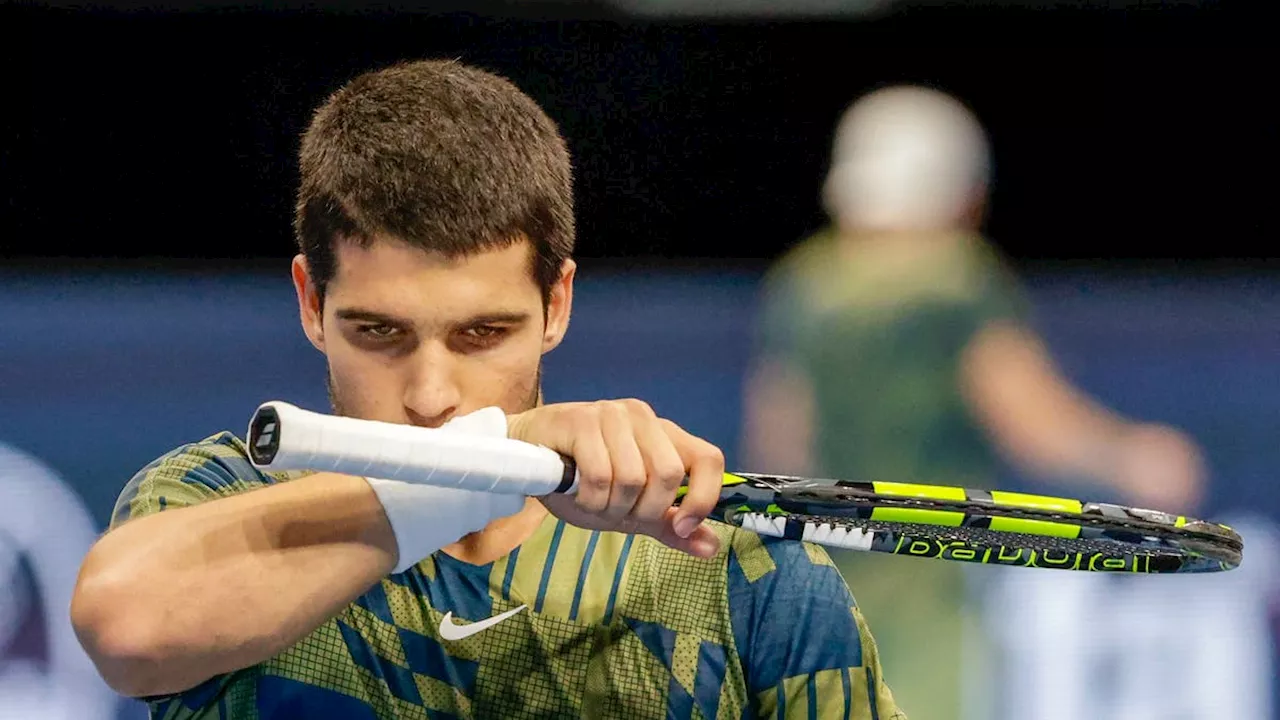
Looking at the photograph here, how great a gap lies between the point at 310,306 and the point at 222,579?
66cm

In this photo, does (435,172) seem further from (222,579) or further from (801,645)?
(801,645)

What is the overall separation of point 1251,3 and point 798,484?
7.21ft

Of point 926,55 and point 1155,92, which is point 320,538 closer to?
point 926,55

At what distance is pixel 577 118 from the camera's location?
341cm

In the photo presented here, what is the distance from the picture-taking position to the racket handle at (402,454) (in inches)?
59.7

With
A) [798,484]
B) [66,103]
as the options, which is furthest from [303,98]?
[798,484]

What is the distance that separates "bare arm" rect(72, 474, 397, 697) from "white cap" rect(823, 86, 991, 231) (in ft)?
6.16

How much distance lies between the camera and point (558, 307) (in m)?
2.24

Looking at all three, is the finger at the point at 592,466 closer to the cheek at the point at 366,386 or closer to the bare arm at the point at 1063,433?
the cheek at the point at 366,386

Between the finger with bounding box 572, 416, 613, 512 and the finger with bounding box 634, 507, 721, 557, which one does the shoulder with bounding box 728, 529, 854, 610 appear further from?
the finger with bounding box 572, 416, 613, 512

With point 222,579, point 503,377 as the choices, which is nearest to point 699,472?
point 503,377

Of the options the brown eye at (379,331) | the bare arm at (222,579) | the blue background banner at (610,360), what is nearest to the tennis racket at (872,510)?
the bare arm at (222,579)

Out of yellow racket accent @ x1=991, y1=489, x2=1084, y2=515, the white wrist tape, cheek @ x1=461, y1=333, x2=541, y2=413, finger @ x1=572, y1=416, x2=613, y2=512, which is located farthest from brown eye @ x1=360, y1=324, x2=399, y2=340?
yellow racket accent @ x1=991, y1=489, x2=1084, y2=515

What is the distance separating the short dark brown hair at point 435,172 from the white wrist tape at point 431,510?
0.41 meters
